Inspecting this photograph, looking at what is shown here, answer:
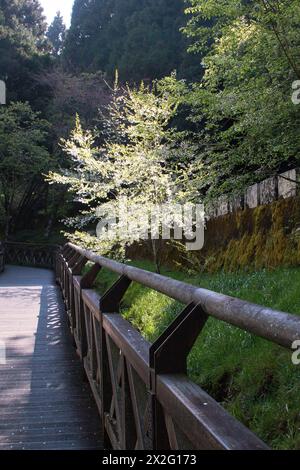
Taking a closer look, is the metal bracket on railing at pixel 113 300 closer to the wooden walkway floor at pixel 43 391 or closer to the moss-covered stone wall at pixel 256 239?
the wooden walkway floor at pixel 43 391

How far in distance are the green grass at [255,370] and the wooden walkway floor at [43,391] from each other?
81 centimetres

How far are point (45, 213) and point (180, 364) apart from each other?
2679 cm

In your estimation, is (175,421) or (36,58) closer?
(175,421)

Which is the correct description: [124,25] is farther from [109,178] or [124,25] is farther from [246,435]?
[246,435]

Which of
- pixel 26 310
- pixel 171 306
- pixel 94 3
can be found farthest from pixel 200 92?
pixel 94 3

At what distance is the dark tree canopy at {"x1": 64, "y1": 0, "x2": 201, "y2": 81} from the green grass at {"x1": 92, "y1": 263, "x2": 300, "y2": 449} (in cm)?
1567

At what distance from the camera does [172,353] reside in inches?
66.6

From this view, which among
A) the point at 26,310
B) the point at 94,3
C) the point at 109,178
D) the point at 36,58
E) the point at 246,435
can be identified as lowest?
the point at 26,310

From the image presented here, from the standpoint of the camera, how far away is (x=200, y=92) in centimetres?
680

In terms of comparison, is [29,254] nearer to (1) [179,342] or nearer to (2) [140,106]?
(2) [140,106]

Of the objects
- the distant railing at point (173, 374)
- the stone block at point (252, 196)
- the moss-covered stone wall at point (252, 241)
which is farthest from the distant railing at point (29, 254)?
the distant railing at point (173, 374)

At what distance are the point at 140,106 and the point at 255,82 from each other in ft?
10.9

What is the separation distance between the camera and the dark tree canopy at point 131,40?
928 inches
